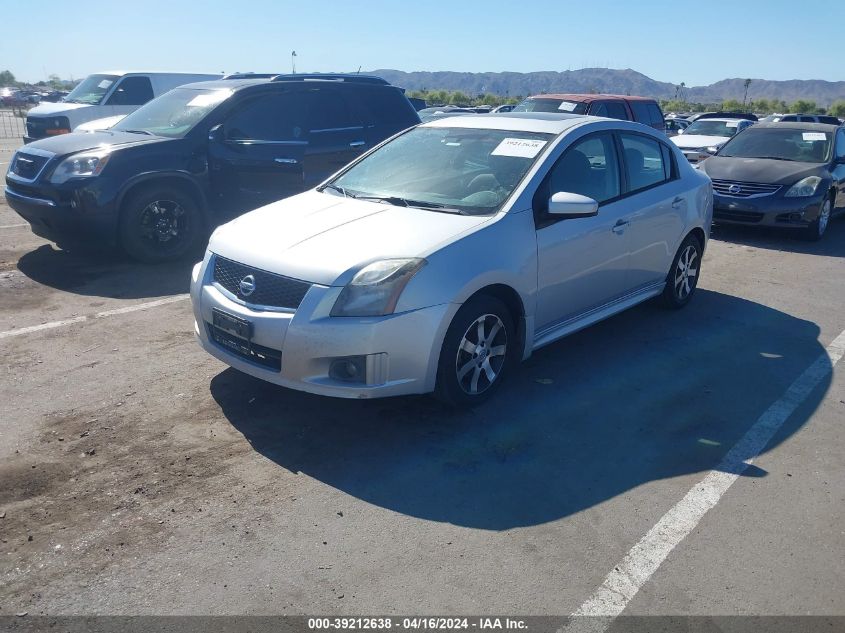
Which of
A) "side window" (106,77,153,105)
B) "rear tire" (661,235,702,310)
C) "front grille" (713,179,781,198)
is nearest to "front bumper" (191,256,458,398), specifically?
"rear tire" (661,235,702,310)

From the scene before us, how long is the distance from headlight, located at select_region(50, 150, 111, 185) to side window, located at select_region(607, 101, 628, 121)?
968cm

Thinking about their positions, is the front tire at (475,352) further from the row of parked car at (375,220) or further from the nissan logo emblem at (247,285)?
the nissan logo emblem at (247,285)

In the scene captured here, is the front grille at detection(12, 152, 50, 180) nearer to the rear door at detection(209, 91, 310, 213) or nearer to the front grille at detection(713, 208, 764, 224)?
the rear door at detection(209, 91, 310, 213)

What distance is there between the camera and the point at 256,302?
4223mm

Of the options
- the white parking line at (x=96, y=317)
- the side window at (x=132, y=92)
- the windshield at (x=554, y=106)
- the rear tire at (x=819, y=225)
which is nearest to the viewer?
the white parking line at (x=96, y=317)

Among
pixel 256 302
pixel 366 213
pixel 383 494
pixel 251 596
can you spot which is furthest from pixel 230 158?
pixel 251 596

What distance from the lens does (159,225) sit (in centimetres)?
780

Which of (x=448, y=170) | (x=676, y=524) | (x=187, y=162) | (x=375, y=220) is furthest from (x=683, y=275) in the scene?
(x=187, y=162)

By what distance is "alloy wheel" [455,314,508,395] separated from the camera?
443cm

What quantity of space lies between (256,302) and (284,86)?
4907mm

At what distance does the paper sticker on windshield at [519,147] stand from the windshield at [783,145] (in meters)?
7.47

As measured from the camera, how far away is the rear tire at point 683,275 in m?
6.62

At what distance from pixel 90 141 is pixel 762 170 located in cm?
876

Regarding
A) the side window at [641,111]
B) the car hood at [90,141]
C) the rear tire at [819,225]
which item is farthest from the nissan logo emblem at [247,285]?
the side window at [641,111]
